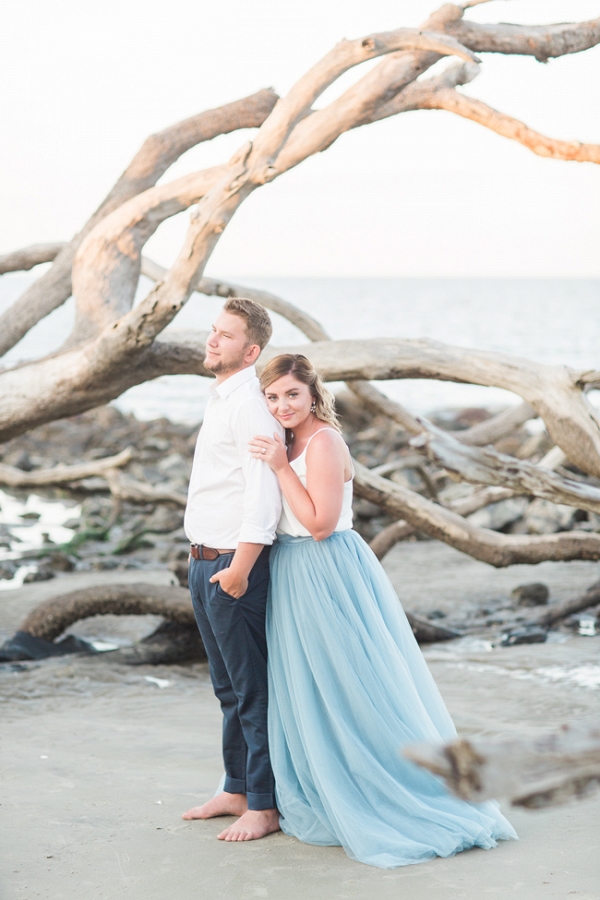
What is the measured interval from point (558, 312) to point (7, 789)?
257 ft

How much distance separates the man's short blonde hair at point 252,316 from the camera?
3.50 metres

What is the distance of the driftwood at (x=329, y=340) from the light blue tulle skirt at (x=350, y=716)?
186cm

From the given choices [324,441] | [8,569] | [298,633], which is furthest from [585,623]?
[8,569]

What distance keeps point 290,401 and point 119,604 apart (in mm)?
3407

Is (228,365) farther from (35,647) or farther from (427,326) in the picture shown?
(427,326)

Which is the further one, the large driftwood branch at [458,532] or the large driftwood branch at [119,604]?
the large driftwood branch at [119,604]

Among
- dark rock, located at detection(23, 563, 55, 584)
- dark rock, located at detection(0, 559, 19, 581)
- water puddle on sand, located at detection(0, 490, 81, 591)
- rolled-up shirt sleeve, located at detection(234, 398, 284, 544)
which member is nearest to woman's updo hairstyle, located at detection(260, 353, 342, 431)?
rolled-up shirt sleeve, located at detection(234, 398, 284, 544)

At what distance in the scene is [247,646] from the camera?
348 centimetres

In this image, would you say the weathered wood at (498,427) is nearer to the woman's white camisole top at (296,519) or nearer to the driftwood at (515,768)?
the woman's white camisole top at (296,519)

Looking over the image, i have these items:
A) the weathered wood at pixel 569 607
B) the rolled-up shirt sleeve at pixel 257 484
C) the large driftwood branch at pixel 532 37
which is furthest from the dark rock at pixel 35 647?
the large driftwood branch at pixel 532 37

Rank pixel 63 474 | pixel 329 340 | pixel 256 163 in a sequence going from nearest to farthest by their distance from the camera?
pixel 256 163 → pixel 329 340 → pixel 63 474

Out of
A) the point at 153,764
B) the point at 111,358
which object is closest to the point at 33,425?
the point at 111,358

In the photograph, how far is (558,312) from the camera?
3059 inches

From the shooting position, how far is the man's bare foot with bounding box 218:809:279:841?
336 centimetres
